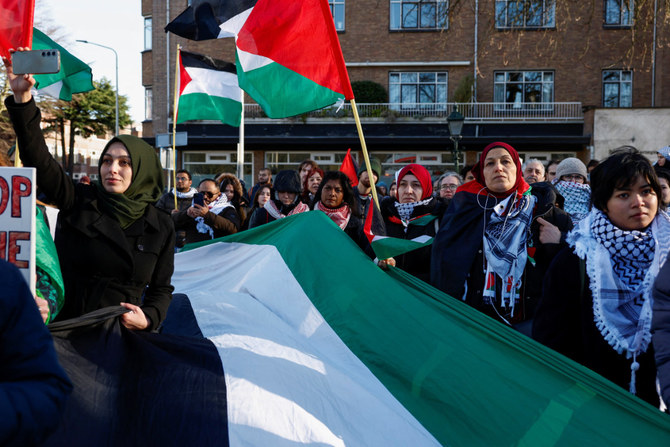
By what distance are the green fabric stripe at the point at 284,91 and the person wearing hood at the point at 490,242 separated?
60.7 inches

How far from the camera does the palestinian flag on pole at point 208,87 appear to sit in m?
9.84

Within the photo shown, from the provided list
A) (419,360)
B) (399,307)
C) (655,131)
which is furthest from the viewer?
(655,131)

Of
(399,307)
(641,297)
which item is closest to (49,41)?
(399,307)

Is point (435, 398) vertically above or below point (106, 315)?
below

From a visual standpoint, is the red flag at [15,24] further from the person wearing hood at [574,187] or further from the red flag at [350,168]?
the person wearing hood at [574,187]

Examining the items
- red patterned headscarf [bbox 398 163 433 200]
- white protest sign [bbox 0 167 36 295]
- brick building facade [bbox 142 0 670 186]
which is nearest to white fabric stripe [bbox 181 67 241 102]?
red patterned headscarf [bbox 398 163 433 200]

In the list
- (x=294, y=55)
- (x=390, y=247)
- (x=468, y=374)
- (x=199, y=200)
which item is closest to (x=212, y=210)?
(x=199, y=200)

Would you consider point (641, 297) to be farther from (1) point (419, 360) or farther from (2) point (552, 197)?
(2) point (552, 197)

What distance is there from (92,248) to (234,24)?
9.82 feet

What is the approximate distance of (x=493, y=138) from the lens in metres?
27.3

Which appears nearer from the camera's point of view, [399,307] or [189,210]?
[399,307]

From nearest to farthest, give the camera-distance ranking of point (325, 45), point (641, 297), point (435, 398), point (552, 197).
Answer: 1. point (641, 297)
2. point (435, 398)
3. point (552, 197)
4. point (325, 45)

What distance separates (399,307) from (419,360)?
0.49m

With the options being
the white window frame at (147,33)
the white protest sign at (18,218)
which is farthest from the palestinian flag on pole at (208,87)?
the white window frame at (147,33)
